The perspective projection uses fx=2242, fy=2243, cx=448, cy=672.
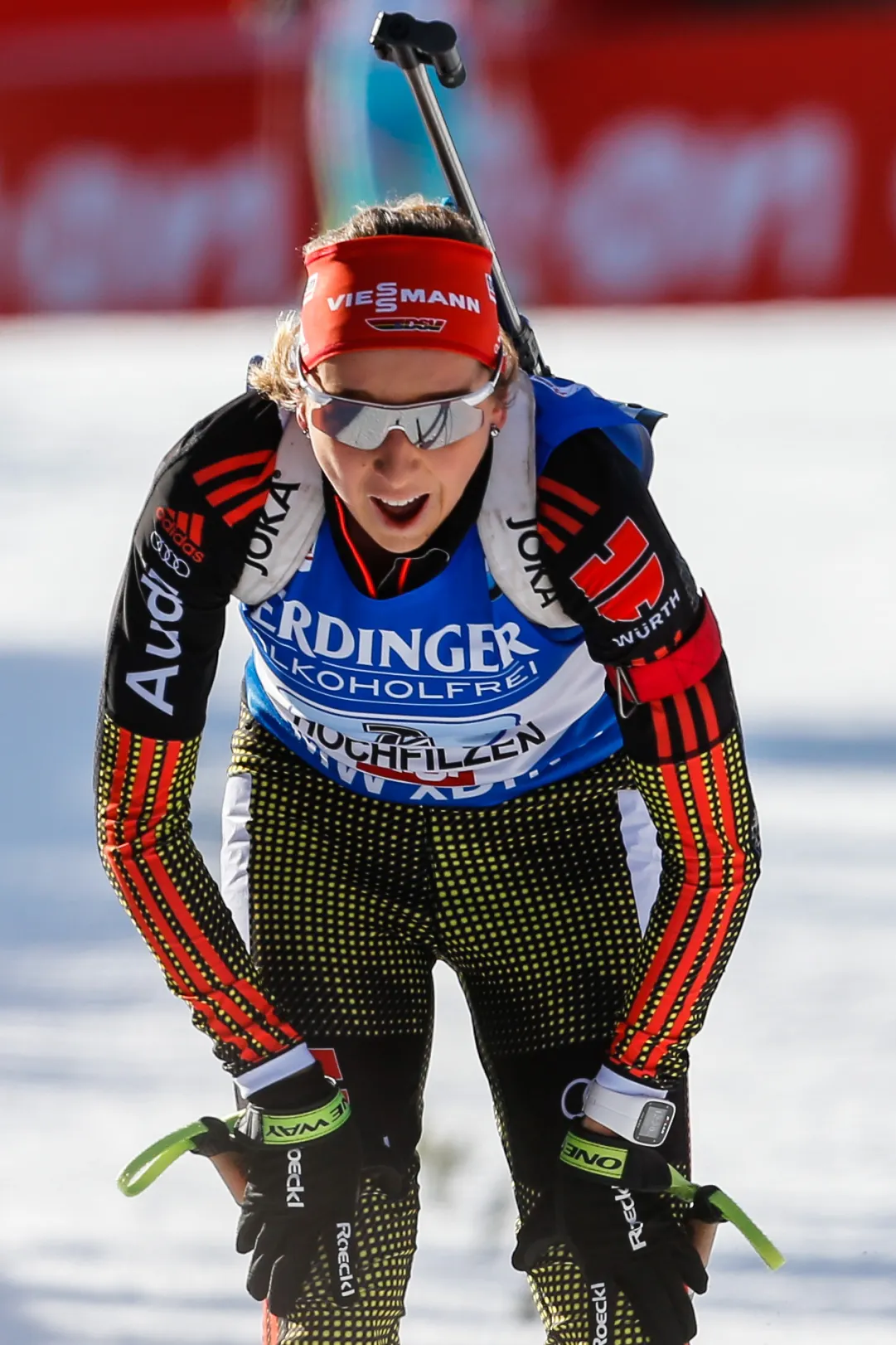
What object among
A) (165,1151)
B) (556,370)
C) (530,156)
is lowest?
(165,1151)

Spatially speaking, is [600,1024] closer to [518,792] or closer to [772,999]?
[518,792]

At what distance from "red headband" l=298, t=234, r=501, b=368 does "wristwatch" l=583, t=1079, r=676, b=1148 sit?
3.17ft

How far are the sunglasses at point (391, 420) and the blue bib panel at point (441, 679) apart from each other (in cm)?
16

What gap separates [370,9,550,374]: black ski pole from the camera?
133 inches

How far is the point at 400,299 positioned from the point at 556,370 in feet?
27.8

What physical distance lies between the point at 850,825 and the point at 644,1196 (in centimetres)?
299

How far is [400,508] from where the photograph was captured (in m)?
2.72

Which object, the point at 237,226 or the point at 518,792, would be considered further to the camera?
the point at 237,226

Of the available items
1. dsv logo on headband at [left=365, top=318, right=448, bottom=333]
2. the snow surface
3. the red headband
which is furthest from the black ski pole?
the snow surface

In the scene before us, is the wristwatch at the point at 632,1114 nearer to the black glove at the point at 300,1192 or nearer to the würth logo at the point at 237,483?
the black glove at the point at 300,1192

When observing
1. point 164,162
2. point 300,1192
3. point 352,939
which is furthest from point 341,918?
point 164,162

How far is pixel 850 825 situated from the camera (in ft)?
19.1

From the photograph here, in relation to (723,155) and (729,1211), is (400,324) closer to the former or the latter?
(729,1211)

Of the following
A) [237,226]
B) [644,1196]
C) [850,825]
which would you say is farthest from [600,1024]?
[237,226]
